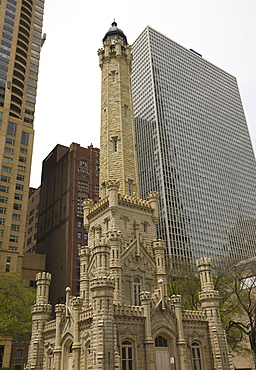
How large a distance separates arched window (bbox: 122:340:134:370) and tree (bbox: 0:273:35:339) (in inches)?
838

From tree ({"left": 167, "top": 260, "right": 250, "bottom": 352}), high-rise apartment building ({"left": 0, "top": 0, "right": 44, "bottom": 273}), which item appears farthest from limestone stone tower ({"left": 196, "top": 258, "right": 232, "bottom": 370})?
high-rise apartment building ({"left": 0, "top": 0, "right": 44, "bottom": 273})

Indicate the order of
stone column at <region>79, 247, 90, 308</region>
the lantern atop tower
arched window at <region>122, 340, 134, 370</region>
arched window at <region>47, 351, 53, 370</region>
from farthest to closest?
the lantern atop tower < stone column at <region>79, 247, 90, 308</region> < arched window at <region>47, 351, 53, 370</region> < arched window at <region>122, 340, 134, 370</region>

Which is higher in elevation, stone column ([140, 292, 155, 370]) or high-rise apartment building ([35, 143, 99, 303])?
high-rise apartment building ([35, 143, 99, 303])

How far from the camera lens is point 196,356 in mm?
32969

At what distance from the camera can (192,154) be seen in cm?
14650

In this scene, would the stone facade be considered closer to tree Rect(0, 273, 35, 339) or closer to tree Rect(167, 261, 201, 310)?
tree Rect(0, 273, 35, 339)

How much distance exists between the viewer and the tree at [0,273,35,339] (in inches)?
1811

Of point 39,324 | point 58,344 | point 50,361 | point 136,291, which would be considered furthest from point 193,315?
point 39,324

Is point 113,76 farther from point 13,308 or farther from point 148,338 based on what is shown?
point 13,308

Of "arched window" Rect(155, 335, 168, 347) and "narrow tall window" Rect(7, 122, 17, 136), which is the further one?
"narrow tall window" Rect(7, 122, 17, 136)

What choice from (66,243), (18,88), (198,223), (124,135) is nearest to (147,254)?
(124,135)

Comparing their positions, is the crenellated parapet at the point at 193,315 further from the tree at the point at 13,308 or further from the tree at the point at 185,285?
the tree at the point at 13,308

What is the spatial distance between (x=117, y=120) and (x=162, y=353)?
27.0m

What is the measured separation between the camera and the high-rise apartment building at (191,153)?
428 ft
